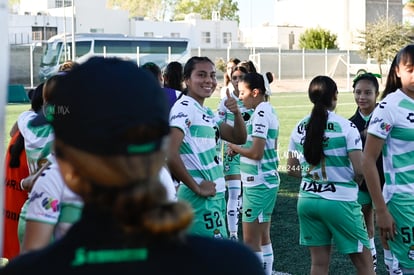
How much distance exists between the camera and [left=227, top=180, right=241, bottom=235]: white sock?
8.19 meters

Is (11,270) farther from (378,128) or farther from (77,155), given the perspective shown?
(378,128)

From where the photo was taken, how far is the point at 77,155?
150 cm

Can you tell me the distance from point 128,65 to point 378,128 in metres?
3.36

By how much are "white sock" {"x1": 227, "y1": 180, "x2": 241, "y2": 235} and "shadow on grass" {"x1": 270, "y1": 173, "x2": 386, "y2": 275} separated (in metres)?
0.48

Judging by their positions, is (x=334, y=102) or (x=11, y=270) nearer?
(x=11, y=270)

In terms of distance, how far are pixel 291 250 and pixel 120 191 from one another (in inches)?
262

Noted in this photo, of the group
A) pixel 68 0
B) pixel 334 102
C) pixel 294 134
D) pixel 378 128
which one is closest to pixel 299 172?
pixel 294 134

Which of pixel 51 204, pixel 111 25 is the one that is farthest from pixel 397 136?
pixel 111 25

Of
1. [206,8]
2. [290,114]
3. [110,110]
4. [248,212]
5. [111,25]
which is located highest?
[206,8]

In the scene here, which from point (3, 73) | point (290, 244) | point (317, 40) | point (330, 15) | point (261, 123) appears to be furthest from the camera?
point (330, 15)

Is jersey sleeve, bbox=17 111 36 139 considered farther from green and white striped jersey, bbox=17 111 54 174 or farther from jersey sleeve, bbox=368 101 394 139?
jersey sleeve, bbox=368 101 394 139

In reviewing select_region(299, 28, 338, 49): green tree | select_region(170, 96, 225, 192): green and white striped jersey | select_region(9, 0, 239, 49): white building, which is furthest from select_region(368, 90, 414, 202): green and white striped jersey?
select_region(9, 0, 239, 49): white building

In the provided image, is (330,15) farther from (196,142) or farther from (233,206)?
(196,142)

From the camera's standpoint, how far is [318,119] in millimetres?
5512
